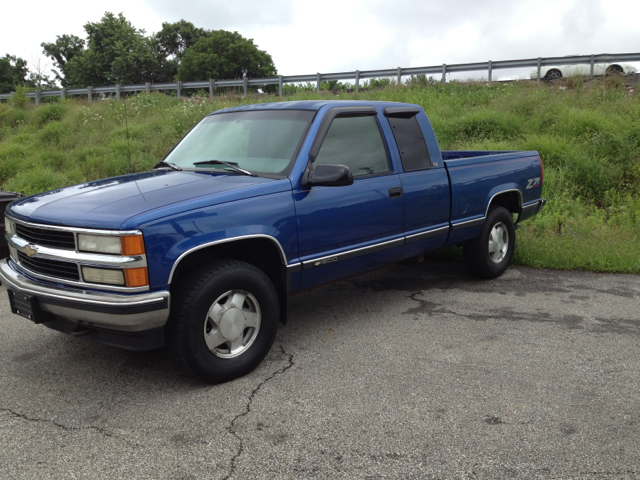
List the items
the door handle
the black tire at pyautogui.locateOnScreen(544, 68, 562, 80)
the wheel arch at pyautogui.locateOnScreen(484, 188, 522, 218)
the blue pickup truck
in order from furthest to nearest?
the black tire at pyautogui.locateOnScreen(544, 68, 562, 80), the wheel arch at pyautogui.locateOnScreen(484, 188, 522, 218), the door handle, the blue pickup truck

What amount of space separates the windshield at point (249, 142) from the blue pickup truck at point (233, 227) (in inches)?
0.5

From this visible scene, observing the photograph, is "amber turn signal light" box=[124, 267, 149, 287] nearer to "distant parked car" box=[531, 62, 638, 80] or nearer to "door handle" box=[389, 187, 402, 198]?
"door handle" box=[389, 187, 402, 198]

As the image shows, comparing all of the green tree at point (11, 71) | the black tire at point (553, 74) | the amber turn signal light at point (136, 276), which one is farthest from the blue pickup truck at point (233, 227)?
the green tree at point (11, 71)

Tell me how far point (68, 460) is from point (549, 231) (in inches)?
274

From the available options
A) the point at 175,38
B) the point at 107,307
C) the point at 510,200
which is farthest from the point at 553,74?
the point at 175,38

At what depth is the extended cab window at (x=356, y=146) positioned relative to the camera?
441 cm

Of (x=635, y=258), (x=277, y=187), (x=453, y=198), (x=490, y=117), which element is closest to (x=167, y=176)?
(x=277, y=187)

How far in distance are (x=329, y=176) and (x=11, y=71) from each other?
210ft

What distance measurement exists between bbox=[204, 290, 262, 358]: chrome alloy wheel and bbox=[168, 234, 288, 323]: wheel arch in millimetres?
304

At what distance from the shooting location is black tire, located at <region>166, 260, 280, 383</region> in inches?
133

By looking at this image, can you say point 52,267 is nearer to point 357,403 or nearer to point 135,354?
point 135,354

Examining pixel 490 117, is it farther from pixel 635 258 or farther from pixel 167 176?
pixel 167 176

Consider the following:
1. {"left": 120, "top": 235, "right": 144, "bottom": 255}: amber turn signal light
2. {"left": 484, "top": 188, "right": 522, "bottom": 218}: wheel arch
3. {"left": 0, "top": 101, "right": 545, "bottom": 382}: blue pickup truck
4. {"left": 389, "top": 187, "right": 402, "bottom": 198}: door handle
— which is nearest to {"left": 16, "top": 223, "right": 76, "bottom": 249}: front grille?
{"left": 0, "top": 101, "right": 545, "bottom": 382}: blue pickup truck

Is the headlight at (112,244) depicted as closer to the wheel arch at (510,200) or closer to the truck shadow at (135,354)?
the truck shadow at (135,354)
